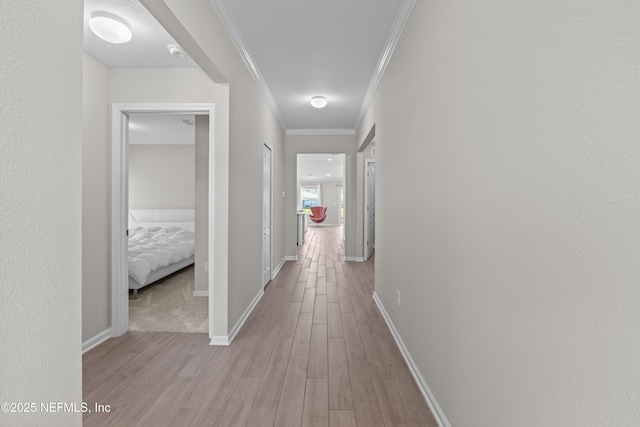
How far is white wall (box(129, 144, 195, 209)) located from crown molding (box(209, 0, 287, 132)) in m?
3.29

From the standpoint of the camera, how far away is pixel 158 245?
4324mm

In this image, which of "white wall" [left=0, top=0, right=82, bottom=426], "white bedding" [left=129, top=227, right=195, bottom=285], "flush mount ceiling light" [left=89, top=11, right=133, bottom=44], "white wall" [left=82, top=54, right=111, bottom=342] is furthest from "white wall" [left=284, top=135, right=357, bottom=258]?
"white wall" [left=0, top=0, right=82, bottom=426]

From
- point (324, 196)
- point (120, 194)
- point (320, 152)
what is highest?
A: point (320, 152)

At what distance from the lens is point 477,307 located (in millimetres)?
1178

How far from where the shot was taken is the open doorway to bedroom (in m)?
3.17

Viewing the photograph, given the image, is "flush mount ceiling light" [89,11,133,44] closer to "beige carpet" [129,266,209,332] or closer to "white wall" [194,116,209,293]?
"white wall" [194,116,209,293]

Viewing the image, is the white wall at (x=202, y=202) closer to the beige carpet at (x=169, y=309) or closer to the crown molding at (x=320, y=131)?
the beige carpet at (x=169, y=309)

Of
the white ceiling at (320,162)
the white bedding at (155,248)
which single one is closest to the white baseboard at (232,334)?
the white bedding at (155,248)

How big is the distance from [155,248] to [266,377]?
9.99 feet

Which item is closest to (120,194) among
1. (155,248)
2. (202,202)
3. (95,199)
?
(95,199)

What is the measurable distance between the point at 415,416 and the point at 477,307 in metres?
0.82

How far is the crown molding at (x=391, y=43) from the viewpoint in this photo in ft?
6.64

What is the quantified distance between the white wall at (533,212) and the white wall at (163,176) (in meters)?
5.84

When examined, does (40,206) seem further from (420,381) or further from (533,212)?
(420,381)
